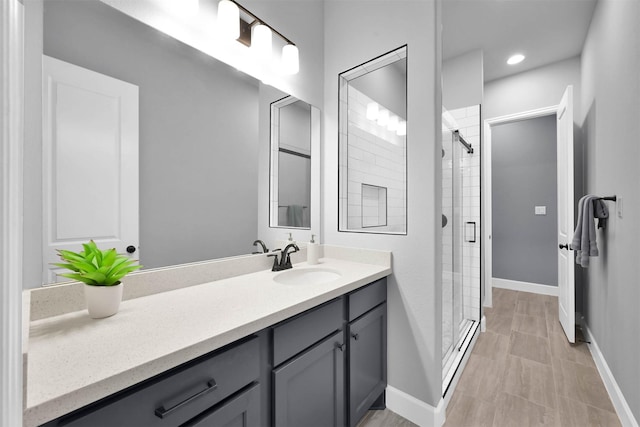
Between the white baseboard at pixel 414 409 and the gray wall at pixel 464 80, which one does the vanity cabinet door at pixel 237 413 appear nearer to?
the white baseboard at pixel 414 409

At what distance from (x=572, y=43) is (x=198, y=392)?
4.32 metres

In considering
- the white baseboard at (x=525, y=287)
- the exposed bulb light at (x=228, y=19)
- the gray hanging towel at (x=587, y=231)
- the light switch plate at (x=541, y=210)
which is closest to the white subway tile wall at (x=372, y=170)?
the exposed bulb light at (x=228, y=19)

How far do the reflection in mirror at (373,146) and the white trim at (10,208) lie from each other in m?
1.74

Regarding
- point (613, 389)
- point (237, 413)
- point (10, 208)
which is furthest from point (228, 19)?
point (613, 389)

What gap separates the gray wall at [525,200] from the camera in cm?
401

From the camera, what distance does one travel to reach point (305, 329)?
1.15 metres

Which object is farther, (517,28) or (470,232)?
(470,232)

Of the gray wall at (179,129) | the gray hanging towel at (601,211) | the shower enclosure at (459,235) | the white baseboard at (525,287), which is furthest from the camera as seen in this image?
the white baseboard at (525,287)

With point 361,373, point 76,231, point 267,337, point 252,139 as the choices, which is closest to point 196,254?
point 76,231

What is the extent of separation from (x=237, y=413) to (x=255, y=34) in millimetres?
1716

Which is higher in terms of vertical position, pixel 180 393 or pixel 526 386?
pixel 180 393

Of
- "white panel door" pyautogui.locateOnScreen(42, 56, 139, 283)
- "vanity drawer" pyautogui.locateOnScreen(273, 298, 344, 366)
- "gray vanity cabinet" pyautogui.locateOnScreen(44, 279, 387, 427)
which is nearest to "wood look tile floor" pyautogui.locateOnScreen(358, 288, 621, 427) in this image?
"gray vanity cabinet" pyautogui.locateOnScreen(44, 279, 387, 427)

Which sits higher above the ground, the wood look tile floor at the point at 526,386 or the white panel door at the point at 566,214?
the white panel door at the point at 566,214

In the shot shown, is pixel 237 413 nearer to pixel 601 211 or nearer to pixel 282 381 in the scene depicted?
pixel 282 381
